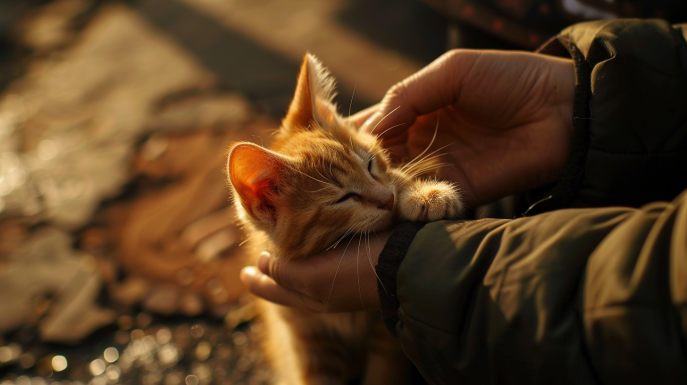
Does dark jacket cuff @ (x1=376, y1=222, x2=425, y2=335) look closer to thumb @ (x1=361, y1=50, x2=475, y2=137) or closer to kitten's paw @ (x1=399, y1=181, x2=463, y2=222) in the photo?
kitten's paw @ (x1=399, y1=181, x2=463, y2=222)

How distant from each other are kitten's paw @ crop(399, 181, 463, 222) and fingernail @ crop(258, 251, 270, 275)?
46cm

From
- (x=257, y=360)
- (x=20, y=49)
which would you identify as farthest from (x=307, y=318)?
(x=20, y=49)

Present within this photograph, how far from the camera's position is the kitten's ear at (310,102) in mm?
1387

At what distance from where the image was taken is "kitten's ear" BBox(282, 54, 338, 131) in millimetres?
1387

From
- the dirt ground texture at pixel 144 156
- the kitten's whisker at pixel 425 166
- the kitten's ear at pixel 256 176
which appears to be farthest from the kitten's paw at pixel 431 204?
the dirt ground texture at pixel 144 156

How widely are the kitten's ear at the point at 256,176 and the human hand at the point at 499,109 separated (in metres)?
0.49

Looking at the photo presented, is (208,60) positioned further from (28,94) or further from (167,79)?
(28,94)

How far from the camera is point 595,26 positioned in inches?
48.8

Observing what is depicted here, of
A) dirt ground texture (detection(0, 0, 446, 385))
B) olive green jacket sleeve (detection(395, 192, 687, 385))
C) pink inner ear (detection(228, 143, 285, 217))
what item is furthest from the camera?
dirt ground texture (detection(0, 0, 446, 385))

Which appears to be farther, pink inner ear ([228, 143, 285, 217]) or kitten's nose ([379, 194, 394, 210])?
kitten's nose ([379, 194, 394, 210])

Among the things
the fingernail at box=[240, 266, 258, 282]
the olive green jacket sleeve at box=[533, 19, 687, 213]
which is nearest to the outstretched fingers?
the fingernail at box=[240, 266, 258, 282]

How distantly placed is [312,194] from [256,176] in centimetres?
18

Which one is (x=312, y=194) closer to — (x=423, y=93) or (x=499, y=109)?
(x=423, y=93)

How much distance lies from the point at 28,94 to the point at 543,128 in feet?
12.7
